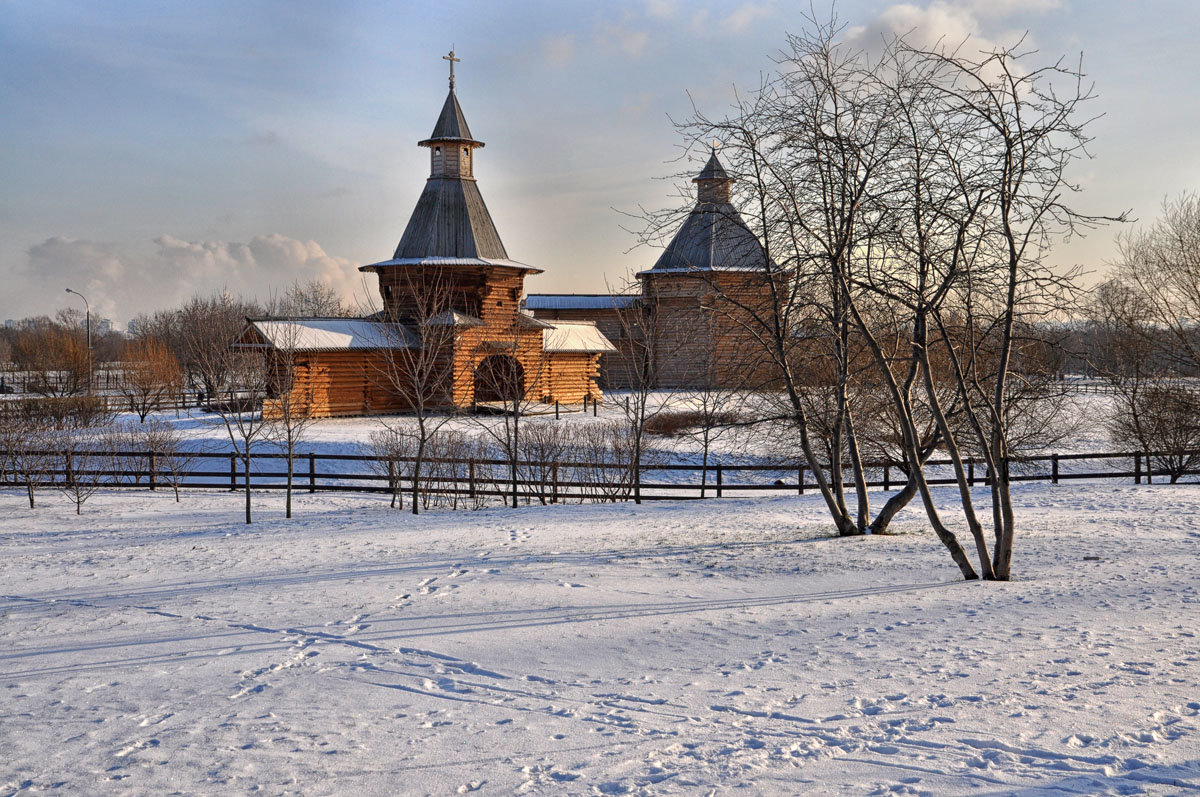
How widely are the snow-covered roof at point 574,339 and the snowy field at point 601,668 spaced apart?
2714cm

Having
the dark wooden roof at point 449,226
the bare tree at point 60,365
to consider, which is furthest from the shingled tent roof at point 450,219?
the bare tree at point 60,365

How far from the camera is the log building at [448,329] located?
32.9m

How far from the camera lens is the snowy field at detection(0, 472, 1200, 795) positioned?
4.81 m

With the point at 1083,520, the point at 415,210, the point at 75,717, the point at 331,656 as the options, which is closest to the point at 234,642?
the point at 331,656

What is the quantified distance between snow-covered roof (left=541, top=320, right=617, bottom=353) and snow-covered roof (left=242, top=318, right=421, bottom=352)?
7062 mm

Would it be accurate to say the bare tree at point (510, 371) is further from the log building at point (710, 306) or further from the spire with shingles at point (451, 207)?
the log building at point (710, 306)

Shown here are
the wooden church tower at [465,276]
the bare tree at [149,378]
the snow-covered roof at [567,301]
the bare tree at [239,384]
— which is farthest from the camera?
the snow-covered roof at [567,301]

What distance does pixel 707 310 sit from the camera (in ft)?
39.5

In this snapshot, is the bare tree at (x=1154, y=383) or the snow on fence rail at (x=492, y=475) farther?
the bare tree at (x=1154, y=383)

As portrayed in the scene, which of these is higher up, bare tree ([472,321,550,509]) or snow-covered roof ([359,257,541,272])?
snow-covered roof ([359,257,541,272])

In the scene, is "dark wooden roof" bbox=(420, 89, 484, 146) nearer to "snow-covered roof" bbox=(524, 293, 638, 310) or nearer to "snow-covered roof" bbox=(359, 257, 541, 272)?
"snow-covered roof" bbox=(359, 257, 541, 272)

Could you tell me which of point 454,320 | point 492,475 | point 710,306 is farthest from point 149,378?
point 710,306

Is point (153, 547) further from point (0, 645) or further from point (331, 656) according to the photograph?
point (331, 656)

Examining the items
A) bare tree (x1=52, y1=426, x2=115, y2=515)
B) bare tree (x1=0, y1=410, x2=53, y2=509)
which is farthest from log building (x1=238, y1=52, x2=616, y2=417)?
bare tree (x1=0, y1=410, x2=53, y2=509)
